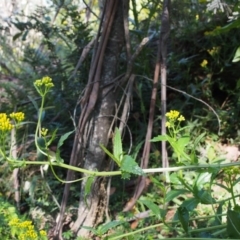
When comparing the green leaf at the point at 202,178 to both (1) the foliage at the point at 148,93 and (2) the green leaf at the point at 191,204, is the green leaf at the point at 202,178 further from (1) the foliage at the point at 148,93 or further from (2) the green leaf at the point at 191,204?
(1) the foliage at the point at 148,93

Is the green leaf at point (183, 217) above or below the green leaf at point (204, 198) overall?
below

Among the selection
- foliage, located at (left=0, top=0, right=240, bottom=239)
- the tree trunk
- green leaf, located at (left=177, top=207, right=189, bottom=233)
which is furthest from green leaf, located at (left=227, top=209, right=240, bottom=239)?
the tree trunk

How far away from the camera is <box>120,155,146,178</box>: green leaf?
0.86 meters

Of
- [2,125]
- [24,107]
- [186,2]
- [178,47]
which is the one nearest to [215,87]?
[178,47]

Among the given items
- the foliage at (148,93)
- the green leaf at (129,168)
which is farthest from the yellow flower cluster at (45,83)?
the foliage at (148,93)

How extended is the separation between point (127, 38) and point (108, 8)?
114 mm

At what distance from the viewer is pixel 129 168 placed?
0.87 metres

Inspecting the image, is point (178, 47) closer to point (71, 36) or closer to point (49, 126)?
point (71, 36)

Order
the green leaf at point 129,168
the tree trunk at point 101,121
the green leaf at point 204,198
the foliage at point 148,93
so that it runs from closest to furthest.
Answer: the green leaf at point 129,168, the green leaf at point 204,198, the tree trunk at point 101,121, the foliage at point 148,93

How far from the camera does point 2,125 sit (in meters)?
0.91

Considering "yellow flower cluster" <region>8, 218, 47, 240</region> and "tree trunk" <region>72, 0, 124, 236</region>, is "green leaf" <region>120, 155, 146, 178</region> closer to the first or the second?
"yellow flower cluster" <region>8, 218, 47, 240</region>

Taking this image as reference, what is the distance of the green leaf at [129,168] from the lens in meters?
0.86

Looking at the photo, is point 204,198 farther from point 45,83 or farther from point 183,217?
point 45,83

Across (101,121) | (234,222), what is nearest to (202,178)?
(234,222)
